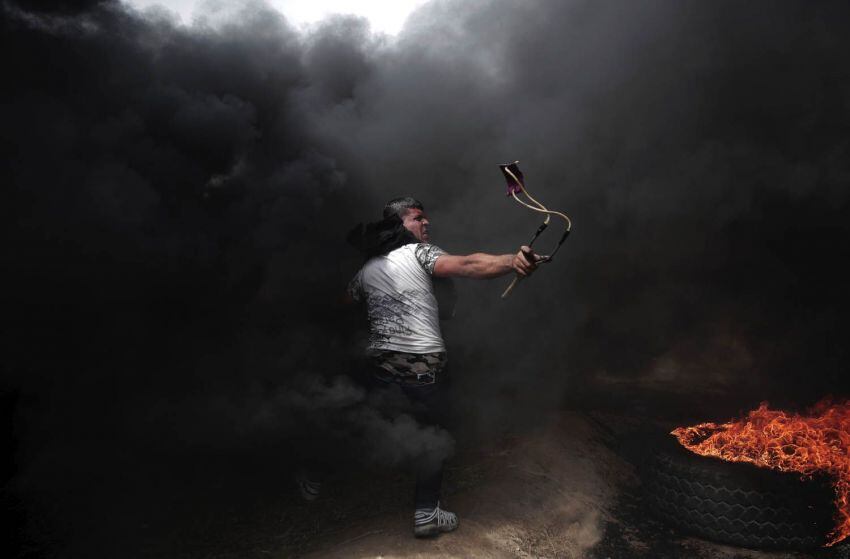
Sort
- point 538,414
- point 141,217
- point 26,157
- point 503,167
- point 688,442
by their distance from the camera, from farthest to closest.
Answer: point 538,414
point 688,442
point 141,217
point 26,157
point 503,167

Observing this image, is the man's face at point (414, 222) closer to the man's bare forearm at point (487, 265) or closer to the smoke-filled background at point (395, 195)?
the man's bare forearm at point (487, 265)

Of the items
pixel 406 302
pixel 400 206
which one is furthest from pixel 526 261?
pixel 400 206

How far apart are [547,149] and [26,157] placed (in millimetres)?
5373

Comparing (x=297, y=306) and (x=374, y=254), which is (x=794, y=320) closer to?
(x=374, y=254)

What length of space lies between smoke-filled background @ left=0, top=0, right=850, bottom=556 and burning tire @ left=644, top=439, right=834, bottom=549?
196cm

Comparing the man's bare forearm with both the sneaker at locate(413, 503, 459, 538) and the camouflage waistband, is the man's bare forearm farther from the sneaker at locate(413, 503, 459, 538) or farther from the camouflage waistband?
the sneaker at locate(413, 503, 459, 538)

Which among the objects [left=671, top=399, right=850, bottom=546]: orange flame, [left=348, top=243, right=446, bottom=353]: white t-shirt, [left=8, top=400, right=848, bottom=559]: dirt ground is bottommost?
[left=8, top=400, right=848, bottom=559]: dirt ground

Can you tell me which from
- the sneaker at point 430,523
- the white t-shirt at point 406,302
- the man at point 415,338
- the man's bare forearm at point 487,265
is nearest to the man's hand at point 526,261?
the man's bare forearm at point 487,265

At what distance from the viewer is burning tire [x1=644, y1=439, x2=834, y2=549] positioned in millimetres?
3678

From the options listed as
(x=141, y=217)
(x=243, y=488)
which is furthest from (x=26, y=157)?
(x=243, y=488)

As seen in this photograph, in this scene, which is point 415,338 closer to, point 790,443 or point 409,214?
point 409,214

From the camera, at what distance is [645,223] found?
20.3 feet

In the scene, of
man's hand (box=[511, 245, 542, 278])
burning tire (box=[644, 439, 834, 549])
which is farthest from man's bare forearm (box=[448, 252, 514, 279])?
burning tire (box=[644, 439, 834, 549])

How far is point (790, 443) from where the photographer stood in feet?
13.4
